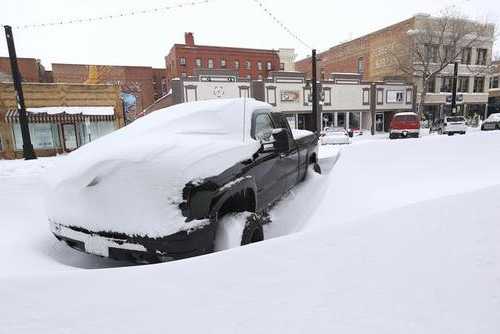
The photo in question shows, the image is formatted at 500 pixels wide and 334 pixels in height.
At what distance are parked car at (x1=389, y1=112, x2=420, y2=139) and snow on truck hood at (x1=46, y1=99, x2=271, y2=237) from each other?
66.0ft

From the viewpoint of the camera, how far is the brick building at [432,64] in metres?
31.0

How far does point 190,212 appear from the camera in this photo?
7.82 ft

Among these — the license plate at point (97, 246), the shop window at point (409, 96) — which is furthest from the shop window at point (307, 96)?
the license plate at point (97, 246)

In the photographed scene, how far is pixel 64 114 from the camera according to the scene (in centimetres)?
1947

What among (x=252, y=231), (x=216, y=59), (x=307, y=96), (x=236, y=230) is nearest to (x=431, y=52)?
(x=307, y=96)

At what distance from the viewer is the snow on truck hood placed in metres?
2.34

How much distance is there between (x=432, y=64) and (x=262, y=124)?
34941mm

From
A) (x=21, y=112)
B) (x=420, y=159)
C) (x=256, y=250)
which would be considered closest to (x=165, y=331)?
(x=256, y=250)

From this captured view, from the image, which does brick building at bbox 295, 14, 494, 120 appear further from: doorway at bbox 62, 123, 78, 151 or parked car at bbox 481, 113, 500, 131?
doorway at bbox 62, 123, 78, 151

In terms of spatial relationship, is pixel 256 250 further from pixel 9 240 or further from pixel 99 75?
pixel 99 75

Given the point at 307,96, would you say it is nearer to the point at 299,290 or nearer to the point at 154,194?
the point at 154,194

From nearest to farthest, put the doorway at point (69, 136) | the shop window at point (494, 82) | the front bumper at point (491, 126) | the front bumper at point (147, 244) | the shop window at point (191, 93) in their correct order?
the front bumper at point (147, 244), the doorway at point (69, 136), the front bumper at point (491, 126), the shop window at point (191, 93), the shop window at point (494, 82)

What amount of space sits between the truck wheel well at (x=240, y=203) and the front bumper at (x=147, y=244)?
379mm

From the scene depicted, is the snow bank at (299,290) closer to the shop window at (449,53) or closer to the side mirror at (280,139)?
the side mirror at (280,139)
